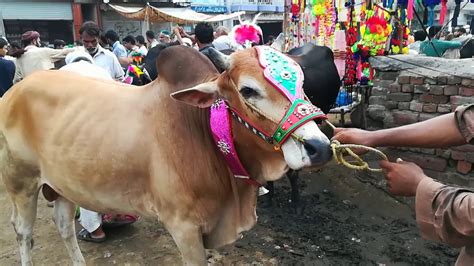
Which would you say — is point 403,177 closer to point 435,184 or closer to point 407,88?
point 435,184

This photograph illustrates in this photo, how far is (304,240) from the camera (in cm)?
349

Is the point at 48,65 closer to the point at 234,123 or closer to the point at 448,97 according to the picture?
the point at 234,123

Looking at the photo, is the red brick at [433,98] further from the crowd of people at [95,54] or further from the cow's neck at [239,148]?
the cow's neck at [239,148]

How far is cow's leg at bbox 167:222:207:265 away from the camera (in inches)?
79.7

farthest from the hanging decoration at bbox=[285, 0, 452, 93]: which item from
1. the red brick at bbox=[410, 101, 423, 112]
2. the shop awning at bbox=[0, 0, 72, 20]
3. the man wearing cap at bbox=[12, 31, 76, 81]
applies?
the shop awning at bbox=[0, 0, 72, 20]

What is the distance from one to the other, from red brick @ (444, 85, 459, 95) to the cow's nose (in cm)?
271

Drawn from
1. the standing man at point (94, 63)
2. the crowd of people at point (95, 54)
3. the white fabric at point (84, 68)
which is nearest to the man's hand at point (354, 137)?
the crowd of people at point (95, 54)

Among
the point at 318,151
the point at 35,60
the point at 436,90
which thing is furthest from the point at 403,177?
the point at 35,60

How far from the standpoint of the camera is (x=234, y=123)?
75.4 inches

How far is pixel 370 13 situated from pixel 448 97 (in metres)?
1.65

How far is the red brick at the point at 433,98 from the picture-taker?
3787mm

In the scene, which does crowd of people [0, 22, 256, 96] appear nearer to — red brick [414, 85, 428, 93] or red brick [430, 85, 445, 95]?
red brick [414, 85, 428, 93]

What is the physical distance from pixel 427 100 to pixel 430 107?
0.08 meters

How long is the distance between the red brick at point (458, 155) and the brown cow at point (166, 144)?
2.50 metres
